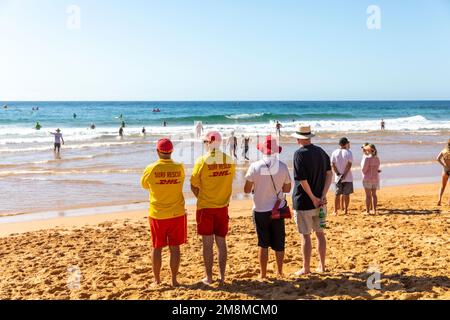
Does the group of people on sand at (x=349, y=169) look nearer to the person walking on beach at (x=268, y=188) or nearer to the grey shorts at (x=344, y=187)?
the grey shorts at (x=344, y=187)

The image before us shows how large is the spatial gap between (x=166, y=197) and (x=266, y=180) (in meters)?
1.07

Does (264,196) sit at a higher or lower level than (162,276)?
higher

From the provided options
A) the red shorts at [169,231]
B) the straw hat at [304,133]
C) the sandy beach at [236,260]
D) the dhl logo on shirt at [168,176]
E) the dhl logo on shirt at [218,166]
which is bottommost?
the sandy beach at [236,260]

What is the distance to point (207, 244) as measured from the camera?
4.82 meters

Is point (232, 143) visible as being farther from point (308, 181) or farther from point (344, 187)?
point (308, 181)

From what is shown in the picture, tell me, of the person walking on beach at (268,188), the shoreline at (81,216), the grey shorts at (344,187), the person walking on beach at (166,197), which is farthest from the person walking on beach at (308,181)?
the shoreline at (81,216)

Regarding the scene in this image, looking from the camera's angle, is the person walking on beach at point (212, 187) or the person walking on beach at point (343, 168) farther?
the person walking on beach at point (343, 168)

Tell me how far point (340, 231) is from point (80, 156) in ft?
57.2

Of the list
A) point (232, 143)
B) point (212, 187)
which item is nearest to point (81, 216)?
point (212, 187)

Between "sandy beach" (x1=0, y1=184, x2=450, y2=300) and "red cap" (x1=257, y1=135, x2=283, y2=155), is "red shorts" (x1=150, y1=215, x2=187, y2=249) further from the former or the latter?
"red cap" (x1=257, y1=135, x2=283, y2=155)

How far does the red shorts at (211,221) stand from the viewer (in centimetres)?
473
